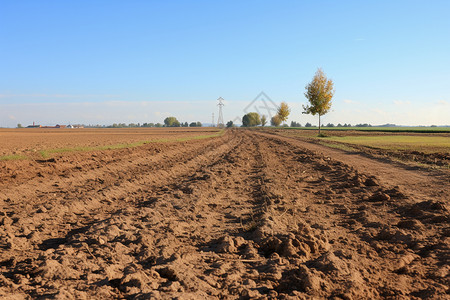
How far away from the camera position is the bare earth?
13.8 feet

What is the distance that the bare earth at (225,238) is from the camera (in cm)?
420

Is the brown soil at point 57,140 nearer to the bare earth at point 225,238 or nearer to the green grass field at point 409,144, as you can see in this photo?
the bare earth at point 225,238

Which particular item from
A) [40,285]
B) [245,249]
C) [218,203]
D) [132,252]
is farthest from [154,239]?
[218,203]

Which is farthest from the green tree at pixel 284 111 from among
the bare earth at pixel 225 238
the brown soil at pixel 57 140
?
the bare earth at pixel 225 238

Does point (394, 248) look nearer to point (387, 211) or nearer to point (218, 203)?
point (387, 211)

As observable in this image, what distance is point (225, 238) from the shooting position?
19.5ft

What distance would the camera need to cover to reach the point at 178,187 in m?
11.2

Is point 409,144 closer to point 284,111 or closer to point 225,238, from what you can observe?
point 225,238

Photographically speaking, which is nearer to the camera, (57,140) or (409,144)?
(409,144)

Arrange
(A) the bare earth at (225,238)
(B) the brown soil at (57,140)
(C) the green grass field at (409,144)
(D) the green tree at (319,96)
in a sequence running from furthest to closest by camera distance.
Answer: (D) the green tree at (319,96)
(C) the green grass field at (409,144)
(B) the brown soil at (57,140)
(A) the bare earth at (225,238)

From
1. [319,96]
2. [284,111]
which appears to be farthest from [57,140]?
[284,111]

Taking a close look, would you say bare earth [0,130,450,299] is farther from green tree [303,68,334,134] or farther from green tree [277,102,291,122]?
green tree [277,102,291,122]

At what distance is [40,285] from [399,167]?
595 inches

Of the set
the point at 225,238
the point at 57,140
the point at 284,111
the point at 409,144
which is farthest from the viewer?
the point at 284,111
